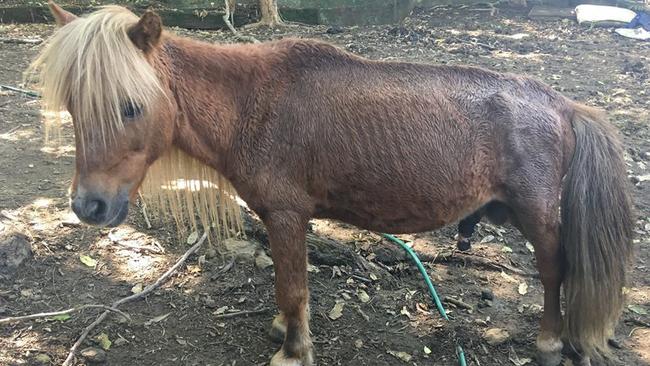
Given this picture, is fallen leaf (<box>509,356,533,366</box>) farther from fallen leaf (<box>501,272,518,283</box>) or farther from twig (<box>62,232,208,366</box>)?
twig (<box>62,232,208,366</box>)

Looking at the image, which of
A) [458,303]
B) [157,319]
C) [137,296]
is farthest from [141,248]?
[458,303]

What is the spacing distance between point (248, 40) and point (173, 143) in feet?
19.9

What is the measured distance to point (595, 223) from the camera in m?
3.08

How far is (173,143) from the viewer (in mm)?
2916

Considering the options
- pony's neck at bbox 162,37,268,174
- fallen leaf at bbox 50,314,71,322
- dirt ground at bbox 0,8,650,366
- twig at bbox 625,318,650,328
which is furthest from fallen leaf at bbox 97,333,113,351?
twig at bbox 625,318,650,328

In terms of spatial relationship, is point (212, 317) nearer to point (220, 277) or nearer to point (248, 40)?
point (220, 277)

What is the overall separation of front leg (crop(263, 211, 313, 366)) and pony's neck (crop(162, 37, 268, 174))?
424mm

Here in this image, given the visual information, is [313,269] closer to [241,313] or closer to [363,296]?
[363,296]

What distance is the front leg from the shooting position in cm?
299

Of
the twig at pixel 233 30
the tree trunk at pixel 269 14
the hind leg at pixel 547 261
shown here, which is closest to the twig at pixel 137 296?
the hind leg at pixel 547 261

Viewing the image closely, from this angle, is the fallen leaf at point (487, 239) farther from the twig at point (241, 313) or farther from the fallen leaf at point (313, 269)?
the twig at point (241, 313)

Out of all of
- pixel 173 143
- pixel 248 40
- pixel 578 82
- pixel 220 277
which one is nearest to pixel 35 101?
pixel 248 40

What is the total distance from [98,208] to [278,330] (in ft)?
4.59

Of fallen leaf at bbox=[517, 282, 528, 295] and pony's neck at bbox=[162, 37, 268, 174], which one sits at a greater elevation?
pony's neck at bbox=[162, 37, 268, 174]
